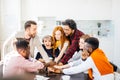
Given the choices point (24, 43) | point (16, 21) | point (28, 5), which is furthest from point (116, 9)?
point (24, 43)

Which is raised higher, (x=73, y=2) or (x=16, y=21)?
(x=73, y=2)

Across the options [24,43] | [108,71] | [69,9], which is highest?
[69,9]

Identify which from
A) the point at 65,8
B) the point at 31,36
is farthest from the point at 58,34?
the point at 65,8

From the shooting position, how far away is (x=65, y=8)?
181 inches

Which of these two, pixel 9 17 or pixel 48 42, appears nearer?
pixel 48 42

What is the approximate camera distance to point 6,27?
456cm

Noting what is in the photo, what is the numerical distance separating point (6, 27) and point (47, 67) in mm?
2499


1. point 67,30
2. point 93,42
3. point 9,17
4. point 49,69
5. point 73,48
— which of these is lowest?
point 49,69

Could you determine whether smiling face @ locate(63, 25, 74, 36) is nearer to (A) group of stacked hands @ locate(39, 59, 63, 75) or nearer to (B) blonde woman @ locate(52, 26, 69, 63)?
(B) blonde woman @ locate(52, 26, 69, 63)

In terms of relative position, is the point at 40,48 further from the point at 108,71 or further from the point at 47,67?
the point at 108,71

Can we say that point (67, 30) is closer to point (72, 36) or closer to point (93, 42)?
point (72, 36)

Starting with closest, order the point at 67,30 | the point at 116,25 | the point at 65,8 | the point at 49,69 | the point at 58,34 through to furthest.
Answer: the point at 49,69
the point at 67,30
the point at 58,34
the point at 116,25
the point at 65,8

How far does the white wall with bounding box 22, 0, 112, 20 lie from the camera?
459 centimetres

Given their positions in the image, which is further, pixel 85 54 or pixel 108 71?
pixel 85 54
